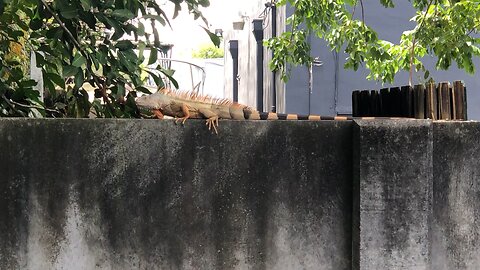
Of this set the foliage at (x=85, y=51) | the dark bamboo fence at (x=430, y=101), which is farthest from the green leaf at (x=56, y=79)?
the dark bamboo fence at (x=430, y=101)

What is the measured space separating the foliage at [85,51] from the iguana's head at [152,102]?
82 mm

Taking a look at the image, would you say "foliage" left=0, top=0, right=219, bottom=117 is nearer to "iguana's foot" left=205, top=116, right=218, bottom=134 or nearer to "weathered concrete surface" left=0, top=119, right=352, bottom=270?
"weathered concrete surface" left=0, top=119, right=352, bottom=270

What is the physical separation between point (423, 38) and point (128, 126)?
4.65 m

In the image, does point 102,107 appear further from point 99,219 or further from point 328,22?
point 328,22

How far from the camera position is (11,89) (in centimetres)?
410

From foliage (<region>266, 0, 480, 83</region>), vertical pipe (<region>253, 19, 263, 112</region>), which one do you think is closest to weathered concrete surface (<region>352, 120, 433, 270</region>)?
foliage (<region>266, 0, 480, 83</region>)

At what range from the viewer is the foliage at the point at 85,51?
3.35m

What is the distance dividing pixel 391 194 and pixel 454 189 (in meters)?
0.44

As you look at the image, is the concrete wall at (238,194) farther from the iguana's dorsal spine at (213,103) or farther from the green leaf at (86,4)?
the iguana's dorsal spine at (213,103)

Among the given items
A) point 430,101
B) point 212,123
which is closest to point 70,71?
point 212,123

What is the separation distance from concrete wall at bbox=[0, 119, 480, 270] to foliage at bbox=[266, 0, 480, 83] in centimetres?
313

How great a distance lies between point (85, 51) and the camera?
11.8 feet

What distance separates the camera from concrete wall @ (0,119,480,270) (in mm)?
3074

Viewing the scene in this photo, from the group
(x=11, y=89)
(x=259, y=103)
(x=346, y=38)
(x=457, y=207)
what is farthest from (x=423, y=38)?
(x=259, y=103)
